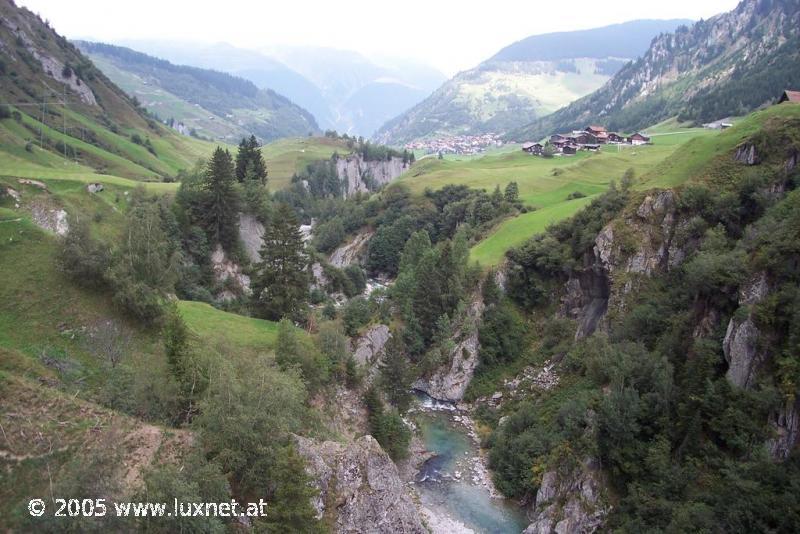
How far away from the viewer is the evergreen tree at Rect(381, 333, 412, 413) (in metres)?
48.7

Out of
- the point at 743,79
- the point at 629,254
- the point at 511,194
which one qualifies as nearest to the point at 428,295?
the point at 629,254

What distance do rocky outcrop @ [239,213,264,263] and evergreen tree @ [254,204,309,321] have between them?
1620 centimetres

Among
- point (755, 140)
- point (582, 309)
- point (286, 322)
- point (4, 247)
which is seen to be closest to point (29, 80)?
point (4, 247)

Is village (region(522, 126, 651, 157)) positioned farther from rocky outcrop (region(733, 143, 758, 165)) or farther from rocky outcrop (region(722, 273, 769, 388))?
rocky outcrop (region(722, 273, 769, 388))

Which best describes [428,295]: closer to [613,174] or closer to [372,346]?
[372,346]

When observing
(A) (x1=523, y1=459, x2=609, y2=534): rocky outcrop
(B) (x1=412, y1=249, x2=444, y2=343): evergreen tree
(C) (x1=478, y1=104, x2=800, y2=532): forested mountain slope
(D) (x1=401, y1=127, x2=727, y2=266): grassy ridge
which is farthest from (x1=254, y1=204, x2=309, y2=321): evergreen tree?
(A) (x1=523, y1=459, x2=609, y2=534): rocky outcrop

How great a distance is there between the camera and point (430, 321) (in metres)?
58.3

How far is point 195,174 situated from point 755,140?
5507cm

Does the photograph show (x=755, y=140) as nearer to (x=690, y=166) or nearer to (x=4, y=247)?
(x=690, y=166)

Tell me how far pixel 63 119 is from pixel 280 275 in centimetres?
8378

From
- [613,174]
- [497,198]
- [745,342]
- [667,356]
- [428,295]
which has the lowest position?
[428,295]

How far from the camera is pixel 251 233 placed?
64.9 metres

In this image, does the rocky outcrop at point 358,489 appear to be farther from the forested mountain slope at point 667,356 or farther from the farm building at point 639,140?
the farm building at point 639,140

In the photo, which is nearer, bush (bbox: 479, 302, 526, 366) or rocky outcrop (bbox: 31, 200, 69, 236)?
rocky outcrop (bbox: 31, 200, 69, 236)
